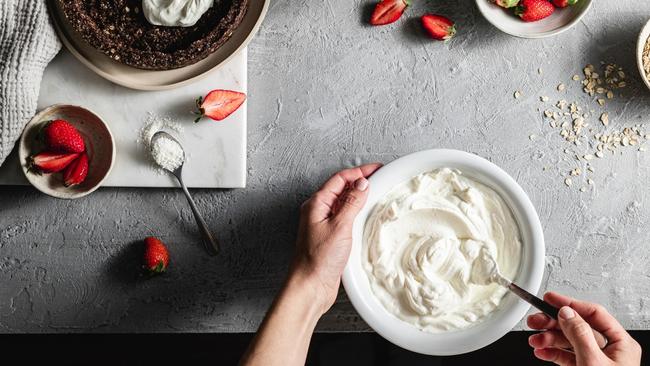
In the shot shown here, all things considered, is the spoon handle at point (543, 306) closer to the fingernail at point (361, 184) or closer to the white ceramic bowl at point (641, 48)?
the fingernail at point (361, 184)

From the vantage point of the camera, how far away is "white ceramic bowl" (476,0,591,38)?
4.81 feet

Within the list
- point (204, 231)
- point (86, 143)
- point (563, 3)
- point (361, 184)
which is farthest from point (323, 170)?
point (563, 3)

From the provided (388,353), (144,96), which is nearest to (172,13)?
(144,96)

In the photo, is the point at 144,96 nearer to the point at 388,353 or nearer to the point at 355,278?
the point at 355,278

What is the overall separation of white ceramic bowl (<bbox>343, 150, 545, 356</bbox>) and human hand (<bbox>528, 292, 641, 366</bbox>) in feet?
0.18

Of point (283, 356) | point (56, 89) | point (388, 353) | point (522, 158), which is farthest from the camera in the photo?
point (388, 353)

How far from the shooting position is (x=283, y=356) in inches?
51.4

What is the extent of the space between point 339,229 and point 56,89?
70 centimetres

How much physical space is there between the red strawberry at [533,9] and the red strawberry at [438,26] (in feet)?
0.50

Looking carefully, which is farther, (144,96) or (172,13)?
(144,96)

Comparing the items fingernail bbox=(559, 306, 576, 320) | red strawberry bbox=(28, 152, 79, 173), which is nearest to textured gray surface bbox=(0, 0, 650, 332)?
red strawberry bbox=(28, 152, 79, 173)

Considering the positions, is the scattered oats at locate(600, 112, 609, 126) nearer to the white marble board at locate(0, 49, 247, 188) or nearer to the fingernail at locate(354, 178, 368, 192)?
the fingernail at locate(354, 178, 368, 192)

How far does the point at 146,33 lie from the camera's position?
1.37 meters

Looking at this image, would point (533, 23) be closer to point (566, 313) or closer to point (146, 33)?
point (566, 313)
